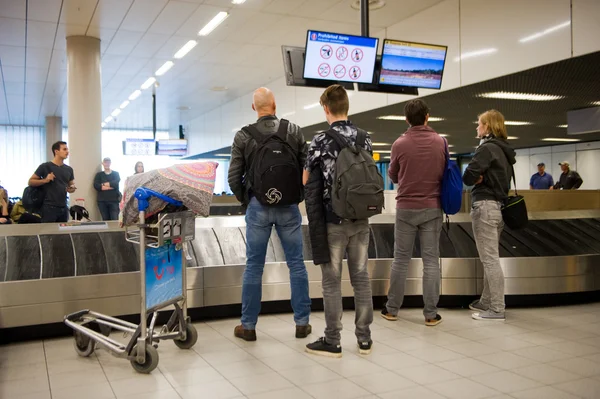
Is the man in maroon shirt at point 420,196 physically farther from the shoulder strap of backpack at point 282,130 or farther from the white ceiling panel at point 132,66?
the white ceiling panel at point 132,66

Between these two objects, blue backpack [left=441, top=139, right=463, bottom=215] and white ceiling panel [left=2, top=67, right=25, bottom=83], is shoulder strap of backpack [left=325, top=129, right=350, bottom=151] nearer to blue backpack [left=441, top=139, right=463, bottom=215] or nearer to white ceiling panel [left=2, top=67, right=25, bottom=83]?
blue backpack [left=441, top=139, right=463, bottom=215]

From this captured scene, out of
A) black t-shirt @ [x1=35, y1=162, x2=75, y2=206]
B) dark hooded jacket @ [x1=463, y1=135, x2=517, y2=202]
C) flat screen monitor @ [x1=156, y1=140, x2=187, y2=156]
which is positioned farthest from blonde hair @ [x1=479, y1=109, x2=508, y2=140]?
flat screen monitor @ [x1=156, y1=140, x2=187, y2=156]

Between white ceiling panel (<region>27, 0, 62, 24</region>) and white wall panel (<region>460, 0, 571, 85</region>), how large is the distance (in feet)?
21.4

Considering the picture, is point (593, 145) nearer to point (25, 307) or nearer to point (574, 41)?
point (574, 41)

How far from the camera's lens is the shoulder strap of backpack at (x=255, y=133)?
3920 millimetres

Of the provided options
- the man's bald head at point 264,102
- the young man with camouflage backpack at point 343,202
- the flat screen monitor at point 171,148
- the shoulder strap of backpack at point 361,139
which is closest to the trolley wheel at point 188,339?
the young man with camouflage backpack at point 343,202

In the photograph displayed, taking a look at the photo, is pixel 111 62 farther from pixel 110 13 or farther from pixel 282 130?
pixel 282 130

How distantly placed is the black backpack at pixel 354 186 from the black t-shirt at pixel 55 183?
4055 millimetres

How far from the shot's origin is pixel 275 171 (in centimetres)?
385

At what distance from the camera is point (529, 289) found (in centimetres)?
525

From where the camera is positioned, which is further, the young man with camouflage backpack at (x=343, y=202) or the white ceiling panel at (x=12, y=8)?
the white ceiling panel at (x=12, y=8)

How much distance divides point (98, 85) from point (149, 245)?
7.64 meters

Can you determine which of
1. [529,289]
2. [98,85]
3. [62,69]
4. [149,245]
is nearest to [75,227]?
[149,245]

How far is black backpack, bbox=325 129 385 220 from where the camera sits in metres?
3.45
